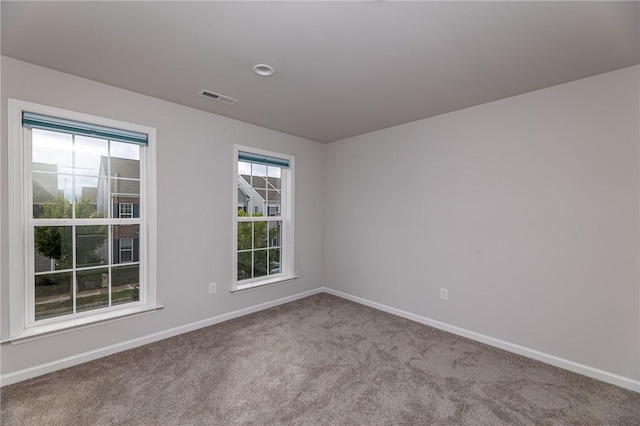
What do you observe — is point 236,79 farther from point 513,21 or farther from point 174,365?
point 174,365

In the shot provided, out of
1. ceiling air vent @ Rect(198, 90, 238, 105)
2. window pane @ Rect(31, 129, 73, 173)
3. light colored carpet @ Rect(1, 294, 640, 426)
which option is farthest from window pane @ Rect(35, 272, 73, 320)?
ceiling air vent @ Rect(198, 90, 238, 105)

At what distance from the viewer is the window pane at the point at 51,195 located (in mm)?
2225

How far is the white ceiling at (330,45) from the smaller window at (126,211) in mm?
1081

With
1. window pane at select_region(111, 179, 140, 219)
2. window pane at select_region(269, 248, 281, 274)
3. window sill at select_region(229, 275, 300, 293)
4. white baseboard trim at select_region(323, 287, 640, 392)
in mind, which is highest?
window pane at select_region(111, 179, 140, 219)

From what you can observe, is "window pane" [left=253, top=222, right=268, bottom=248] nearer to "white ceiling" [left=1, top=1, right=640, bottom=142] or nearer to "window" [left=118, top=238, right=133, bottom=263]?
"window" [left=118, top=238, right=133, bottom=263]

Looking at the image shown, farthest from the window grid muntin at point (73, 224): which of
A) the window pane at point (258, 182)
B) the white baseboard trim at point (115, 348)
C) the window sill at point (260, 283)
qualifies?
the window pane at point (258, 182)

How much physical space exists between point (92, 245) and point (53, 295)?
0.47 metres

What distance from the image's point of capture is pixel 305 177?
419 cm

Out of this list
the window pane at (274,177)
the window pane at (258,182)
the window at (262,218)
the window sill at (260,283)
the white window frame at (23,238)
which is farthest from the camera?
the window pane at (274,177)

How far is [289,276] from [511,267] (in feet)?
8.75

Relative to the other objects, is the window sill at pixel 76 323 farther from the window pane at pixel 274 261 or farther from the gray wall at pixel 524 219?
the gray wall at pixel 524 219

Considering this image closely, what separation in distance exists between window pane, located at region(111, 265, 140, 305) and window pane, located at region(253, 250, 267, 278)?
4.39ft

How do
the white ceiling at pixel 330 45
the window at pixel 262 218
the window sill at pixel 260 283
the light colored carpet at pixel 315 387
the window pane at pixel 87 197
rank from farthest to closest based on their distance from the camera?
the window at pixel 262 218
the window sill at pixel 260 283
the window pane at pixel 87 197
the light colored carpet at pixel 315 387
the white ceiling at pixel 330 45

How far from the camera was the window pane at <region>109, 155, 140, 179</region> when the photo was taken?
2.60m
